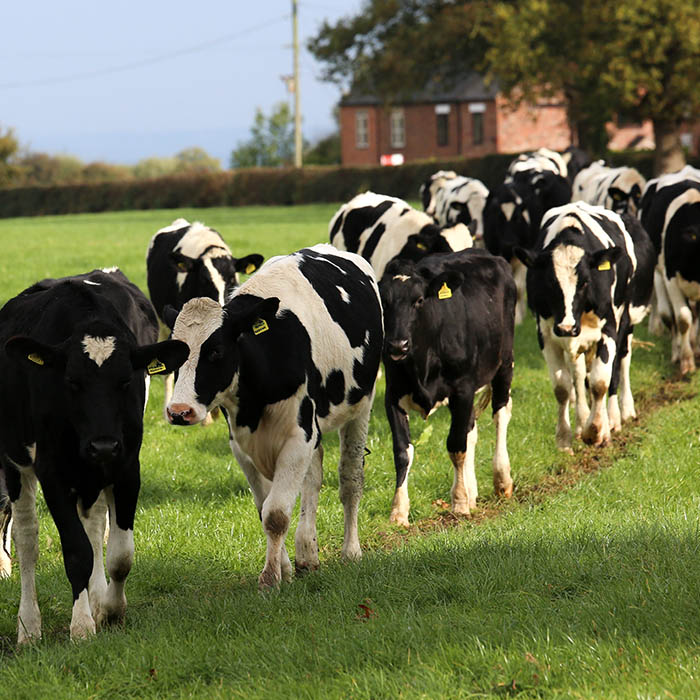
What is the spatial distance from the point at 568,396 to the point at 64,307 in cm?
598

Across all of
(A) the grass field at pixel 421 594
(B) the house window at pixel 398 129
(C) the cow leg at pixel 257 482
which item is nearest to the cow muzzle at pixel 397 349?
(A) the grass field at pixel 421 594

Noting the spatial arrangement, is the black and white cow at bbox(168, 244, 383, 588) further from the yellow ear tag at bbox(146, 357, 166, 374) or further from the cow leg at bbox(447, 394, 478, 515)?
the cow leg at bbox(447, 394, 478, 515)

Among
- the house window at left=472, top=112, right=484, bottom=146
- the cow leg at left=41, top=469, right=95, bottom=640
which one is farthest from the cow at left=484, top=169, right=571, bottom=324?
the house window at left=472, top=112, right=484, bottom=146

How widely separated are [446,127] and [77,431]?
69.6 meters

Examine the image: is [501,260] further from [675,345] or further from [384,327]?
[675,345]

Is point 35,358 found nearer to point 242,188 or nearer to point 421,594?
point 421,594

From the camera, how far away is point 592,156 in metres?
51.4

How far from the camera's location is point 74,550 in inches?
238

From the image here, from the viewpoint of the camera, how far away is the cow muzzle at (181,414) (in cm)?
631

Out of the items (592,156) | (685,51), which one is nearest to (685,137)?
(592,156)

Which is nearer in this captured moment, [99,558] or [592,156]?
[99,558]

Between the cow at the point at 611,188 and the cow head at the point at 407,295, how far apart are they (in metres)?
8.76

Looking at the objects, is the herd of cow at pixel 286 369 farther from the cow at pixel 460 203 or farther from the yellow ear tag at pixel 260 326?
the cow at pixel 460 203

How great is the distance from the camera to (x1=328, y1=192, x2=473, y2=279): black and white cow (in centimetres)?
1372
